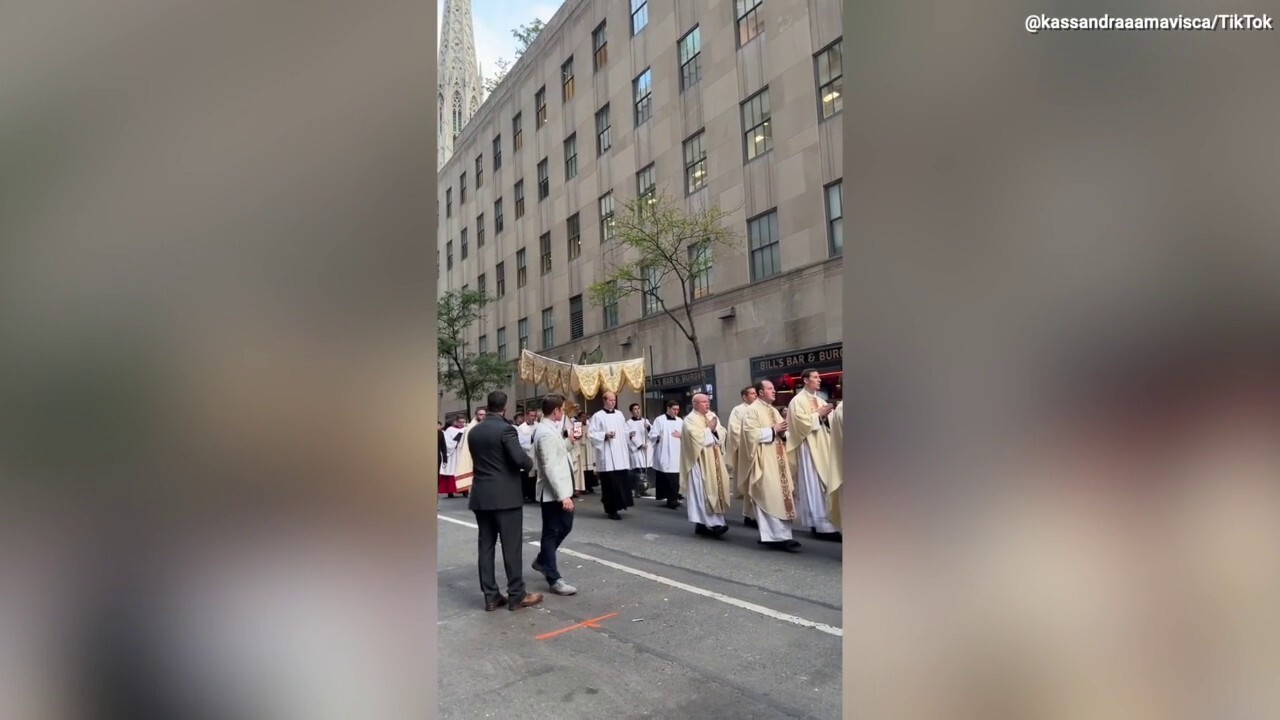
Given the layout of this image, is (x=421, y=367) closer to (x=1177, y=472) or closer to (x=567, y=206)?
(x=1177, y=472)

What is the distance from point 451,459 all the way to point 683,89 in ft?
37.8

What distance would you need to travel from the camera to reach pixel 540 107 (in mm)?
25172

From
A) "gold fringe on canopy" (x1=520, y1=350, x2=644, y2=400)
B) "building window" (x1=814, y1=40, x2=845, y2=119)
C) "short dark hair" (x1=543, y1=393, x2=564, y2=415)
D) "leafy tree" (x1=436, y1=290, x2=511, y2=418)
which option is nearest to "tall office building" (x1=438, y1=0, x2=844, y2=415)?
"building window" (x1=814, y1=40, x2=845, y2=119)

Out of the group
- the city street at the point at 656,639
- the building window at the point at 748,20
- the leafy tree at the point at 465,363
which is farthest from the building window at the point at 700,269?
the city street at the point at 656,639

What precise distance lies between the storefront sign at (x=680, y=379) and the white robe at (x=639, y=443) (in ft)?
15.1

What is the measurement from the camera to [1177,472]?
1.29m

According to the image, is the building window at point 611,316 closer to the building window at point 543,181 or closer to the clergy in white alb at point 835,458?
the building window at point 543,181

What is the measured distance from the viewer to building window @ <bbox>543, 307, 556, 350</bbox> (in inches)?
993

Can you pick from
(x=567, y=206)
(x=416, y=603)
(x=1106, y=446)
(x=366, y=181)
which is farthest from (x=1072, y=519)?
(x=567, y=206)

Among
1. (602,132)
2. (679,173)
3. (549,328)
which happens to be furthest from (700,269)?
(549,328)

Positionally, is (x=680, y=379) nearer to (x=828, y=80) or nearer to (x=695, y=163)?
(x=695, y=163)

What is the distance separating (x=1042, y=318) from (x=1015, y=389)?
14 cm

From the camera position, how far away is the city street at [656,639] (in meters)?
3.39

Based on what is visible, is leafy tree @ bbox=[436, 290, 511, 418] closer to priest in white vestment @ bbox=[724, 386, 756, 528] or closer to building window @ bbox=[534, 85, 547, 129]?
building window @ bbox=[534, 85, 547, 129]
